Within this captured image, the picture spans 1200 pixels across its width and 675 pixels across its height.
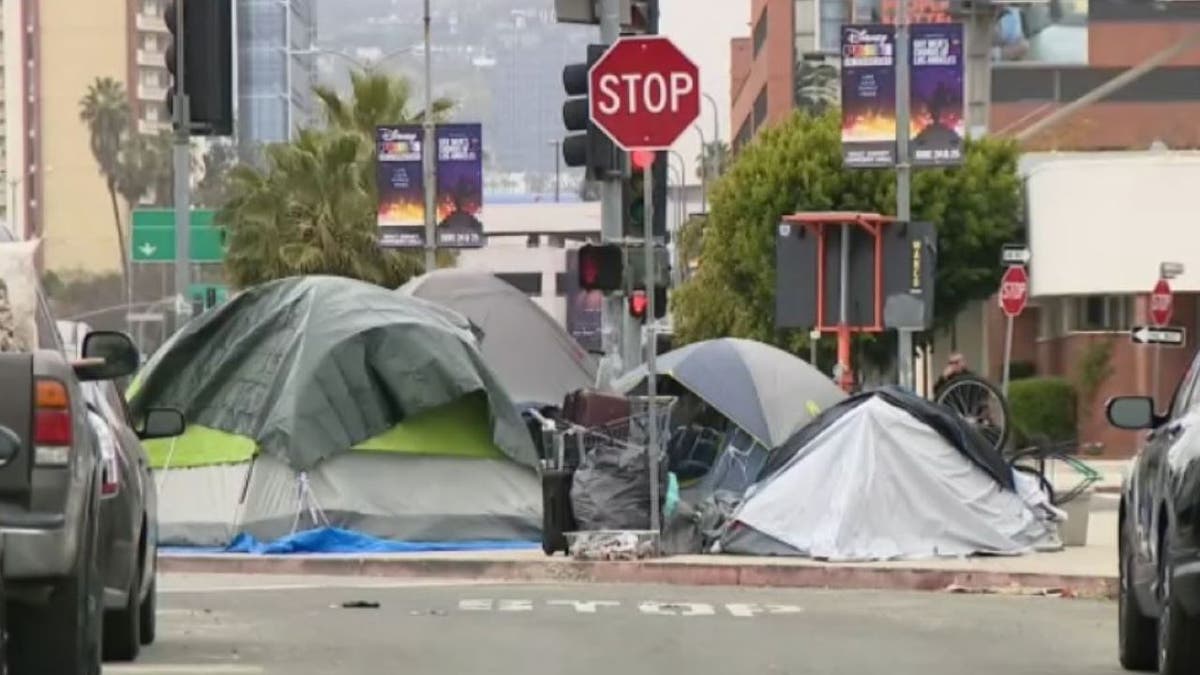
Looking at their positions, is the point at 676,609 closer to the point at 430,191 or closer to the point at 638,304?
the point at 638,304

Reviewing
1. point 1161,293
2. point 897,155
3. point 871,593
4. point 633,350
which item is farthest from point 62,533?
point 1161,293

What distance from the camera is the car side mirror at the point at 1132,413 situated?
11.3 meters

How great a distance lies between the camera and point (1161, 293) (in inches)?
1326

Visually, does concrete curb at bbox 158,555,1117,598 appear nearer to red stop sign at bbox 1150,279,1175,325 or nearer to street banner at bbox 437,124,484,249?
red stop sign at bbox 1150,279,1175,325

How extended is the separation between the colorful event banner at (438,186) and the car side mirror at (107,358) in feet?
111

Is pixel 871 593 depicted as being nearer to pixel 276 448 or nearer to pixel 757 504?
pixel 757 504

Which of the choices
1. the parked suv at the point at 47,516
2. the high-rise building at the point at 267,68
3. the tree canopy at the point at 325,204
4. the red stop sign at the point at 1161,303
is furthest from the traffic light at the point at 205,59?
the high-rise building at the point at 267,68

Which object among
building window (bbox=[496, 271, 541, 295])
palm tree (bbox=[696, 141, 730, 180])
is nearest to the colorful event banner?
palm tree (bbox=[696, 141, 730, 180])

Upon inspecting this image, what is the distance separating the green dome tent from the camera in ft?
67.1

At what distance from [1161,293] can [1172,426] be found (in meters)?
23.8

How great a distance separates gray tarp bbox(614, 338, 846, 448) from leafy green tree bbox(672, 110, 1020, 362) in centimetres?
2843

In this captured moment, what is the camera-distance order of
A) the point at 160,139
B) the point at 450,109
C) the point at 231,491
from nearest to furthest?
1. the point at 231,491
2. the point at 450,109
3. the point at 160,139

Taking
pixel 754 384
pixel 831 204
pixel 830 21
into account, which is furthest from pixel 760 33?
pixel 754 384

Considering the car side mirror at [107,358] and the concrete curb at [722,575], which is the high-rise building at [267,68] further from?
the car side mirror at [107,358]
